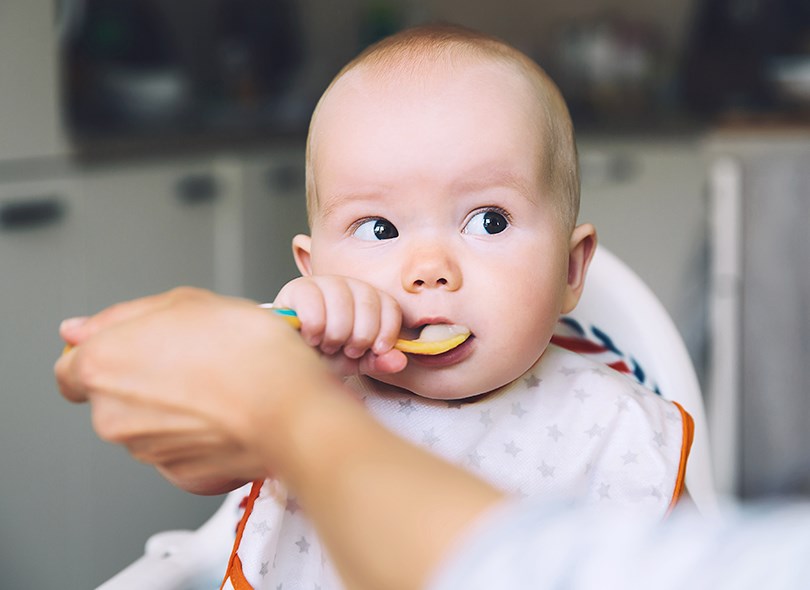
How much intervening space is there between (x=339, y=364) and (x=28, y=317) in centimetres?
103

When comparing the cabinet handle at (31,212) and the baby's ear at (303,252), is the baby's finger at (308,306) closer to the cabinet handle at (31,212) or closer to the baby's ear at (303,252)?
the baby's ear at (303,252)

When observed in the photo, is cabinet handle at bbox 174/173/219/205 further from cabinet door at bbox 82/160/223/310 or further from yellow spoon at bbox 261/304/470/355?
yellow spoon at bbox 261/304/470/355

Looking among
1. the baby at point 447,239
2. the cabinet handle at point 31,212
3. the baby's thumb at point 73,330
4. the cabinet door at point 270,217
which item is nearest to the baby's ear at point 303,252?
the baby at point 447,239

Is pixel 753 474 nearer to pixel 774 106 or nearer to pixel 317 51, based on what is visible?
pixel 774 106

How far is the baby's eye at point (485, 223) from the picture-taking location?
2.19ft

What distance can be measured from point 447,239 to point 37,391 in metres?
1.01

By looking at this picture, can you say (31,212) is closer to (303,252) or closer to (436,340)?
(303,252)

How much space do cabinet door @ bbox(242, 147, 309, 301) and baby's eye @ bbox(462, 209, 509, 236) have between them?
1.40m

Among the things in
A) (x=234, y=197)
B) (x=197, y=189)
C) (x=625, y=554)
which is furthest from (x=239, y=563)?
(x=234, y=197)

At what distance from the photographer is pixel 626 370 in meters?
0.96

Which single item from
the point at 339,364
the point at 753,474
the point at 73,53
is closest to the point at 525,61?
the point at 339,364

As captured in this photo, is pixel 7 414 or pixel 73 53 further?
pixel 73 53

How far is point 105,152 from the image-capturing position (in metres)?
1.67

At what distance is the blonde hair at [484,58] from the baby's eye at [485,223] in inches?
1.9
